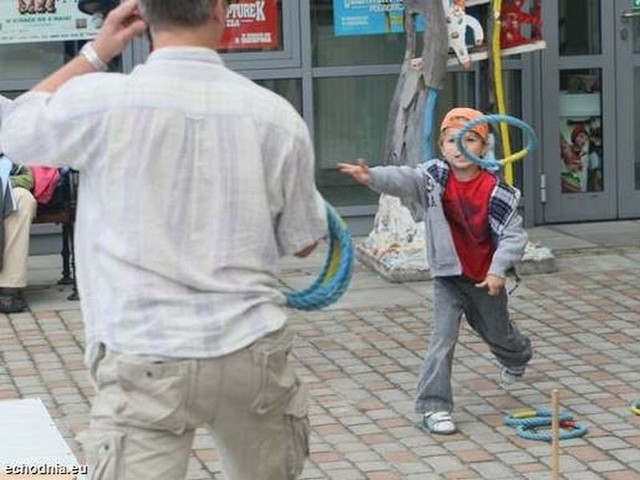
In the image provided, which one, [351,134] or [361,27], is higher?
[361,27]

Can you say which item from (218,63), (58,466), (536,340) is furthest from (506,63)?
(218,63)

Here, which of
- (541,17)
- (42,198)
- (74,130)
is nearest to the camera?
(74,130)

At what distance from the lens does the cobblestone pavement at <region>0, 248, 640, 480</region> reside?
5.96 metres

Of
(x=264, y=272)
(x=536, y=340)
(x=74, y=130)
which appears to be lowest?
(x=536, y=340)

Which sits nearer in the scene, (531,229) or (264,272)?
(264,272)

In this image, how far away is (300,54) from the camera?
10883mm

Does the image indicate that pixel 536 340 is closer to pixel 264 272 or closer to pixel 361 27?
pixel 361 27

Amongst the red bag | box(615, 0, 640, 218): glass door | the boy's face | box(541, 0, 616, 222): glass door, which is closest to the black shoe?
the red bag

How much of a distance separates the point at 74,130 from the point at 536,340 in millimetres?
4891

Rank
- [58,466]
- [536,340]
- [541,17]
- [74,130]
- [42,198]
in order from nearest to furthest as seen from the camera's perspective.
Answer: [74,130] < [58,466] < [536,340] < [42,198] < [541,17]

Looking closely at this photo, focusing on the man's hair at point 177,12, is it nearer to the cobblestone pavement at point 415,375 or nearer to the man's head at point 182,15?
the man's head at point 182,15

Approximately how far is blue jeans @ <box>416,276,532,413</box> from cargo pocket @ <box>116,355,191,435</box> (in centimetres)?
310

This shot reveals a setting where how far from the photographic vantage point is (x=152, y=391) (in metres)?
3.36

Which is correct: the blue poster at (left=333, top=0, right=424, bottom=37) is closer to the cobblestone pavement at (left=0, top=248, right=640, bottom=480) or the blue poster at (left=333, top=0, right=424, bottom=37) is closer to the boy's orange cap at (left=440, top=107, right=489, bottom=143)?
the cobblestone pavement at (left=0, top=248, right=640, bottom=480)
